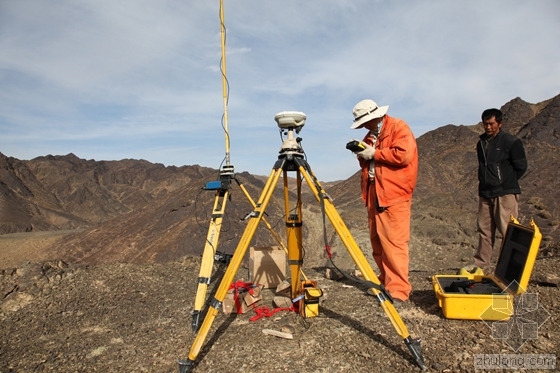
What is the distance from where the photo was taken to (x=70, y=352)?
313 centimetres

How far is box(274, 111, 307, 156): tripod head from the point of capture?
3154 mm

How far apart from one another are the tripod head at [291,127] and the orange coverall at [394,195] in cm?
67

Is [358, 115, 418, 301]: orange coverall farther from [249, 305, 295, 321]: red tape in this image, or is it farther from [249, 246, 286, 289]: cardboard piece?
A: [249, 246, 286, 289]: cardboard piece

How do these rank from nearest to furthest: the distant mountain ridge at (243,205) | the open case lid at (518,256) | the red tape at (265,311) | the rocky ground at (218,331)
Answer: the rocky ground at (218,331) → the open case lid at (518,256) → the red tape at (265,311) → the distant mountain ridge at (243,205)

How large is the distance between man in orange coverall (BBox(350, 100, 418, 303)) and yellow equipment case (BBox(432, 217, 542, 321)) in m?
0.43

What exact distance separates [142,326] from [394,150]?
2.78 meters

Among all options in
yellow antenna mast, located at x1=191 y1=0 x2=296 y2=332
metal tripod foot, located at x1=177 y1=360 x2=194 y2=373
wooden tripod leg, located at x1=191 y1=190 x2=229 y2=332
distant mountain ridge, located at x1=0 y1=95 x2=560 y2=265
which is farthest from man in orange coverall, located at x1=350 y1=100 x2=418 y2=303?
distant mountain ridge, located at x1=0 y1=95 x2=560 y2=265

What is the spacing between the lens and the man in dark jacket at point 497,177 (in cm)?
418

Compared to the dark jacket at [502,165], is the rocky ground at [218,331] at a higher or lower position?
lower

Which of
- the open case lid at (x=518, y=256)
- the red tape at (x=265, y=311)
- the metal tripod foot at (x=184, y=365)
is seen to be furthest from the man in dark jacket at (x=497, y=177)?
the metal tripod foot at (x=184, y=365)

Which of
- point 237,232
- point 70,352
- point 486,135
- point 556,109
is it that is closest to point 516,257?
point 486,135

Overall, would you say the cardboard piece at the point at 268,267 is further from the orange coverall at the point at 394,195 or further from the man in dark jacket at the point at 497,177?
the man in dark jacket at the point at 497,177

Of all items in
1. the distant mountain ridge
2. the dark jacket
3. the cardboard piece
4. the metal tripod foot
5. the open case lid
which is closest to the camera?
the metal tripod foot

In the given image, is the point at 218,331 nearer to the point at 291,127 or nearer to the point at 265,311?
the point at 265,311
